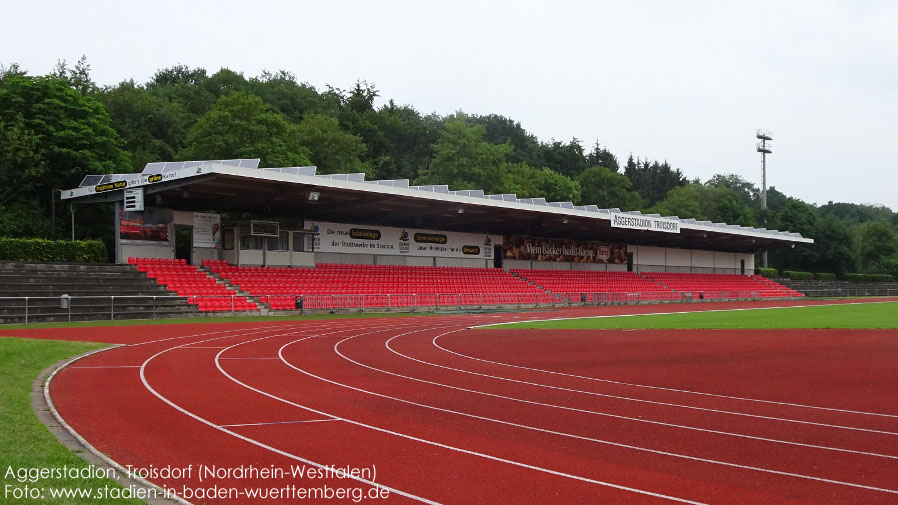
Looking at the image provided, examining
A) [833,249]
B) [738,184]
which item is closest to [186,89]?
[833,249]

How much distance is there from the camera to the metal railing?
27953 mm

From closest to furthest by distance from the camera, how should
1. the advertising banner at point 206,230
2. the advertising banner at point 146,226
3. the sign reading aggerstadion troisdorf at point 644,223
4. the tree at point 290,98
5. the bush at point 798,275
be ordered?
the advertising banner at point 146,226, the advertising banner at point 206,230, the sign reading aggerstadion troisdorf at point 644,223, the tree at point 290,98, the bush at point 798,275

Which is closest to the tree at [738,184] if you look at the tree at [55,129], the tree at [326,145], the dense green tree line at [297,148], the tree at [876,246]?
the dense green tree line at [297,148]

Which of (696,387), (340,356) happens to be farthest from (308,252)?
(696,387)

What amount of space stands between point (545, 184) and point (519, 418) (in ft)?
273

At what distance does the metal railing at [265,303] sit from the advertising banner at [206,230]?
6.37 m

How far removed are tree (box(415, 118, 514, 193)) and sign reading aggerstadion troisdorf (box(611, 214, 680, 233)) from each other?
25308mm

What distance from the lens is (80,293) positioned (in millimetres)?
30047

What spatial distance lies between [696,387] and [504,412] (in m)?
4.23

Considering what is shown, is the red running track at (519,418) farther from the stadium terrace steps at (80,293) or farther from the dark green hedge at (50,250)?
the dark green hedge at (50,250)

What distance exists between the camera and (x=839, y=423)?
958cm

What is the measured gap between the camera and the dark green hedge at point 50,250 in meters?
33.2

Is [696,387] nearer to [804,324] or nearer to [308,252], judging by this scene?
[804,324]

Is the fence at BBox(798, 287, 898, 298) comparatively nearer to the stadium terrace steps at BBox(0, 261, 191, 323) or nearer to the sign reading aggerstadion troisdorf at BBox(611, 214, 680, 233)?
the sign reading aggerstadion troisdorf at BBox(611, 214, 680, 233)
